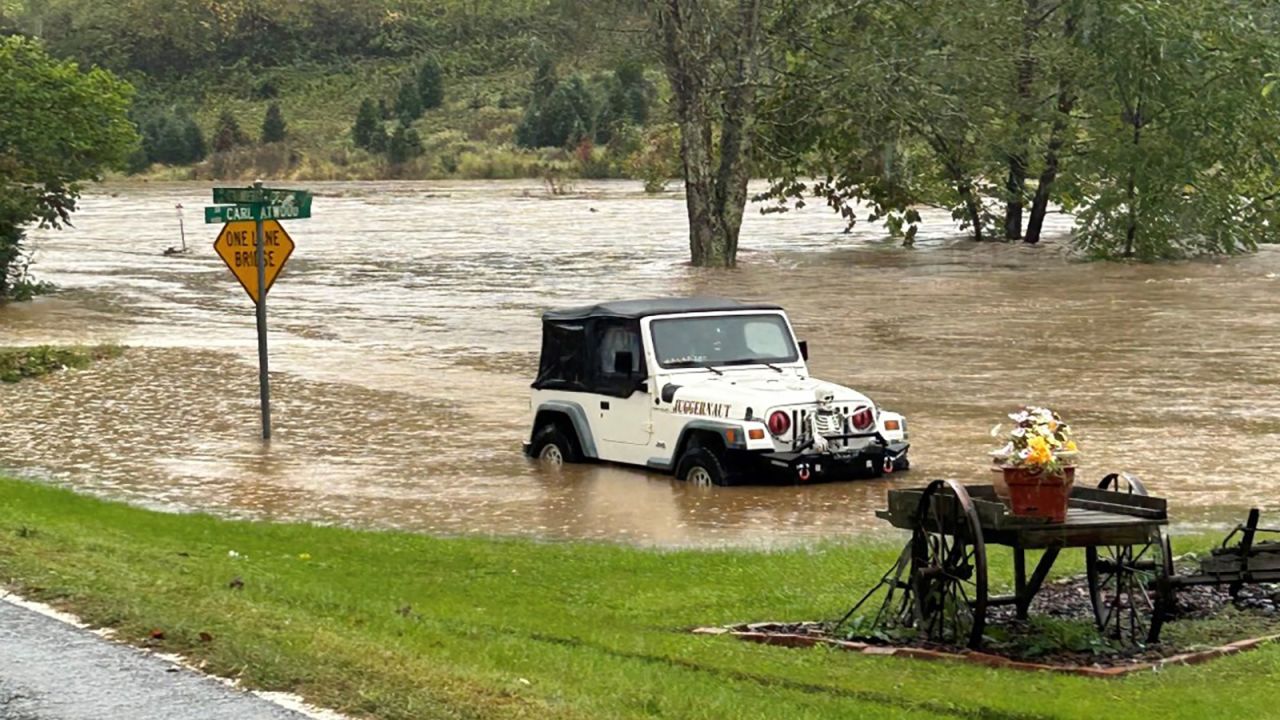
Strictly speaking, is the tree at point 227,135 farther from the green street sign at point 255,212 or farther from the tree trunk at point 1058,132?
the green street sign at point 255,212

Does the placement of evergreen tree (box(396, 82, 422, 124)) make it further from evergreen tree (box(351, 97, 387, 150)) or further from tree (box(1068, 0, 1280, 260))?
tree (box(1068, 0, 1280, 260))

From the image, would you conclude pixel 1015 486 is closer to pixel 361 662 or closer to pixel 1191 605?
pixel 1191 605

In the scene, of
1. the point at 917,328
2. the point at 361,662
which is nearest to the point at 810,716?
the point at 361,662

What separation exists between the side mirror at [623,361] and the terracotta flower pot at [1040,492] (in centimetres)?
890

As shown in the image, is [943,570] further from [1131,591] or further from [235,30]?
[235,30]

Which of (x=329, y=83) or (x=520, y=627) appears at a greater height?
(x=329, y=83)

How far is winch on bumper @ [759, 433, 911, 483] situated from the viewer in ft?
58.5

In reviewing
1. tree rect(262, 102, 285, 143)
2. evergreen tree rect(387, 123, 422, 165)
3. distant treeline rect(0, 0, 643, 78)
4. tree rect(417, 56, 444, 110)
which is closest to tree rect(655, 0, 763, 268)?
evergreen tree rect(387, 123, 422, 165)

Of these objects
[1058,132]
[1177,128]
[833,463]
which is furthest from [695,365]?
[1058,132]

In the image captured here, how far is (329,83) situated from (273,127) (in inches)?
627

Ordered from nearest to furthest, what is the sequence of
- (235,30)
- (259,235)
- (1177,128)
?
(259,235), (1177,128), (235,30)

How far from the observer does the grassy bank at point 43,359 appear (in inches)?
1161

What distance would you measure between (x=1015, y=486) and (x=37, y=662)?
483 cm

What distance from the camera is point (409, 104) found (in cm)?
11206
